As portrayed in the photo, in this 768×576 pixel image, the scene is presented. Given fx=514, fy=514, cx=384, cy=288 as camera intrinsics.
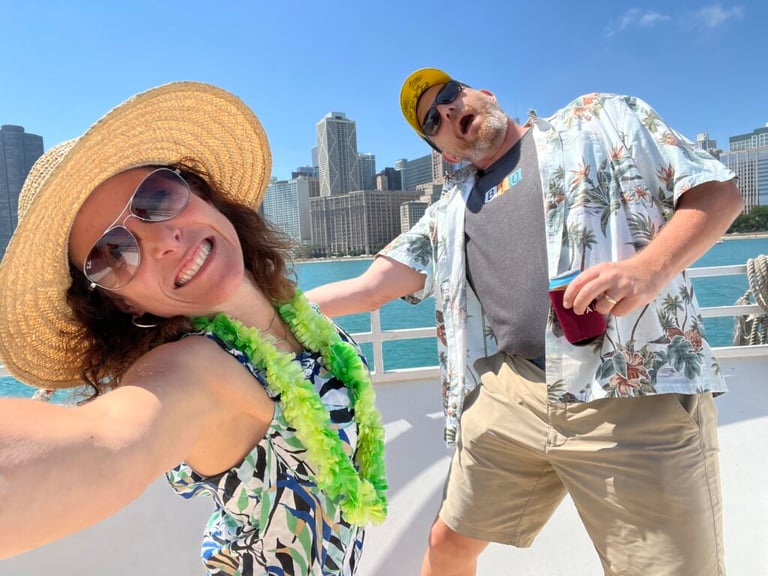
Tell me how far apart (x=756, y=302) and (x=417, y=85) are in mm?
2526

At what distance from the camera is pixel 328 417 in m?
0.88

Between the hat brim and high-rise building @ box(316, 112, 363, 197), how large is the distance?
159 ft

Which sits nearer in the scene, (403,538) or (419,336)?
(403,538)

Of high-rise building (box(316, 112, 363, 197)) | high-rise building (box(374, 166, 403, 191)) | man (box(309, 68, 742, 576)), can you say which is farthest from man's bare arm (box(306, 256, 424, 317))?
high-rise building (box(316, 112, 363, 197))

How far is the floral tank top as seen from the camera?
2.67 ft

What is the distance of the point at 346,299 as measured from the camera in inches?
64.5

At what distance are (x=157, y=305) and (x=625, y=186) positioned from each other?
3.62ft

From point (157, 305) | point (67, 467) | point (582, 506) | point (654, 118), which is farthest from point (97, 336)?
point (654, 118)

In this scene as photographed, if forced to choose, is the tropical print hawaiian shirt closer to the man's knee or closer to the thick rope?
the man's knee

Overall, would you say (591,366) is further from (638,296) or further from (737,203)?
(737,203)

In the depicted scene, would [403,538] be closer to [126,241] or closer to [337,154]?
[126,241]

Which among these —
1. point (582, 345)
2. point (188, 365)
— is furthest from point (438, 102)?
point (188, 365)

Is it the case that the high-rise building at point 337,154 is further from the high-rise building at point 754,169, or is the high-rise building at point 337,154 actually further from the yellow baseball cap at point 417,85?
the yellow baseball cap at point 417,85

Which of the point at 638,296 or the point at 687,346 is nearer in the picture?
the point at 638,296
